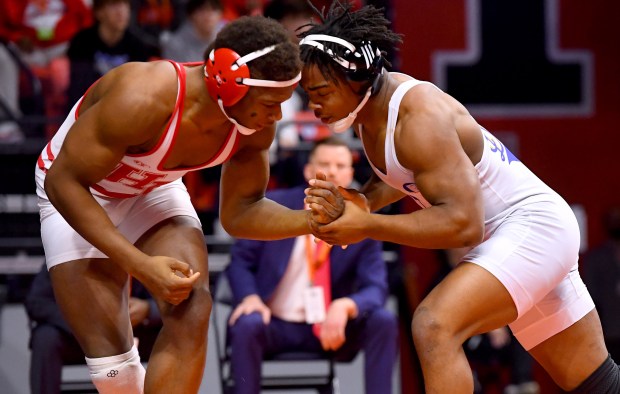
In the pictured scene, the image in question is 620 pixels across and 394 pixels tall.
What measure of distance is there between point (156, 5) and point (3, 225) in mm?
2187

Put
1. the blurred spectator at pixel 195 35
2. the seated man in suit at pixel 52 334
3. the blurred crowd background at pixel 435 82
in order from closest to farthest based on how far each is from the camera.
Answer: the seated man in suit at pixel 52 334
the blurred crowd background at pixel 435 82
the blurred spectator at pixel 195 35

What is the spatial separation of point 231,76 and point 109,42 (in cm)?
365

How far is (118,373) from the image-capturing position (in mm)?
4039

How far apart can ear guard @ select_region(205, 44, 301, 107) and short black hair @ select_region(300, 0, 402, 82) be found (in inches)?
6.5

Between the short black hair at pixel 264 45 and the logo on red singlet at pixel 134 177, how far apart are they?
23.2 inches

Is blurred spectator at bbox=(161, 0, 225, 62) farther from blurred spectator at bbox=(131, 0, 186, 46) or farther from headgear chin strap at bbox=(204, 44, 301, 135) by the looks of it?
headgear chin strap at bbox=(204, 44, 301, 135)

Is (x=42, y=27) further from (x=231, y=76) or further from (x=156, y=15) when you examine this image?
(x=231, y=76)

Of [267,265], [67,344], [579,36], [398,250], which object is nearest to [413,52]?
[579,36]

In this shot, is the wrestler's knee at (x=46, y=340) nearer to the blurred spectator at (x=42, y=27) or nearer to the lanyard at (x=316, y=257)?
the lanyard at (x=316, y=257)

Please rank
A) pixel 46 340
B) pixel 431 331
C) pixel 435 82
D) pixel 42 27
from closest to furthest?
1. pixel 431 331
2. pixel 46 340
3. pixel 42 27
4. pixel 435 82

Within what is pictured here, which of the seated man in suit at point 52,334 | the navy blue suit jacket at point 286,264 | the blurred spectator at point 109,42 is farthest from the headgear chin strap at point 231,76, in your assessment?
the blurred spectator at point 109,42

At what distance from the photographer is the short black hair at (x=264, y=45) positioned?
Answer: 12.2ft

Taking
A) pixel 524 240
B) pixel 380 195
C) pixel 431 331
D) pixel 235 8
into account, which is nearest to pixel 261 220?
pixel 380 195

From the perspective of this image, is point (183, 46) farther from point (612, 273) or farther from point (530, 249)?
point (530, 249)
